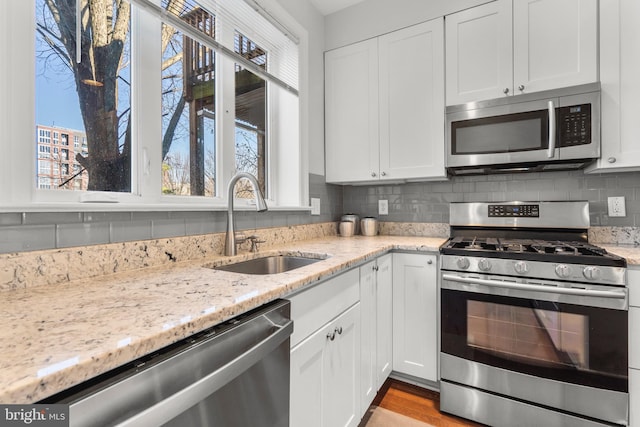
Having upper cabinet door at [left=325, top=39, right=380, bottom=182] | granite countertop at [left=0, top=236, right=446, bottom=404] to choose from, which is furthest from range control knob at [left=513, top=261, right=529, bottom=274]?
upper cabinet door at [left=325, top=39, right=380, bottom=182]

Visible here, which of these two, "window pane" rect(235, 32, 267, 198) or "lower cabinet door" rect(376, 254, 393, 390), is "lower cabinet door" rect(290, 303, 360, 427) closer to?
"lower cabinet door" rect(376, 254, 393, 390)

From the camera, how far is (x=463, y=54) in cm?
205

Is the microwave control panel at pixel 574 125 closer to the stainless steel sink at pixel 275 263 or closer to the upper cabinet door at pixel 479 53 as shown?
the upper cabinet door at pixel 479 53

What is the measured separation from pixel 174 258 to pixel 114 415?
893mm

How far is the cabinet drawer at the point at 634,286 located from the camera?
1.39 meters

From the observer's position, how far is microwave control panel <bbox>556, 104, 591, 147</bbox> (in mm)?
1697

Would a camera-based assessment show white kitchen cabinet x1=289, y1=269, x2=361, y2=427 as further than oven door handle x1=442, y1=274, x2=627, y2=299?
No

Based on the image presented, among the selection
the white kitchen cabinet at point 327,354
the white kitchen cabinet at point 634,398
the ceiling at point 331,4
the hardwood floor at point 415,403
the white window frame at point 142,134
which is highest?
the ceiling at point 331,4

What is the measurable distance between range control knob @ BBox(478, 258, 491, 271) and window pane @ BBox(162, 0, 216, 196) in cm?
154

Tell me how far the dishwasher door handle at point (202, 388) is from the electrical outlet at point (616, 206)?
7.44 ft

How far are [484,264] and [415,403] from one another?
38.3 inches

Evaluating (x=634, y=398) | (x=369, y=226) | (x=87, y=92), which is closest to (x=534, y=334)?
(x=634, y=398)

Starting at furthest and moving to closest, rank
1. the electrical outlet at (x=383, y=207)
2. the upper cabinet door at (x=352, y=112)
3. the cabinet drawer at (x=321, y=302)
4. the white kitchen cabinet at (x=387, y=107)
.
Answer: the electrical outlet at (x=383, y=207) < the upper cabinet door at (x=352, y=112) < the white kitchen cabinet at (x=387, y=107) < the cabinet drawer at (x=321, y=302)

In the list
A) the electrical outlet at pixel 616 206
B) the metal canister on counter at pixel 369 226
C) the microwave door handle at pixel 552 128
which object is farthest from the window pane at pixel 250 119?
the electrical outlet at pixel 616 206
